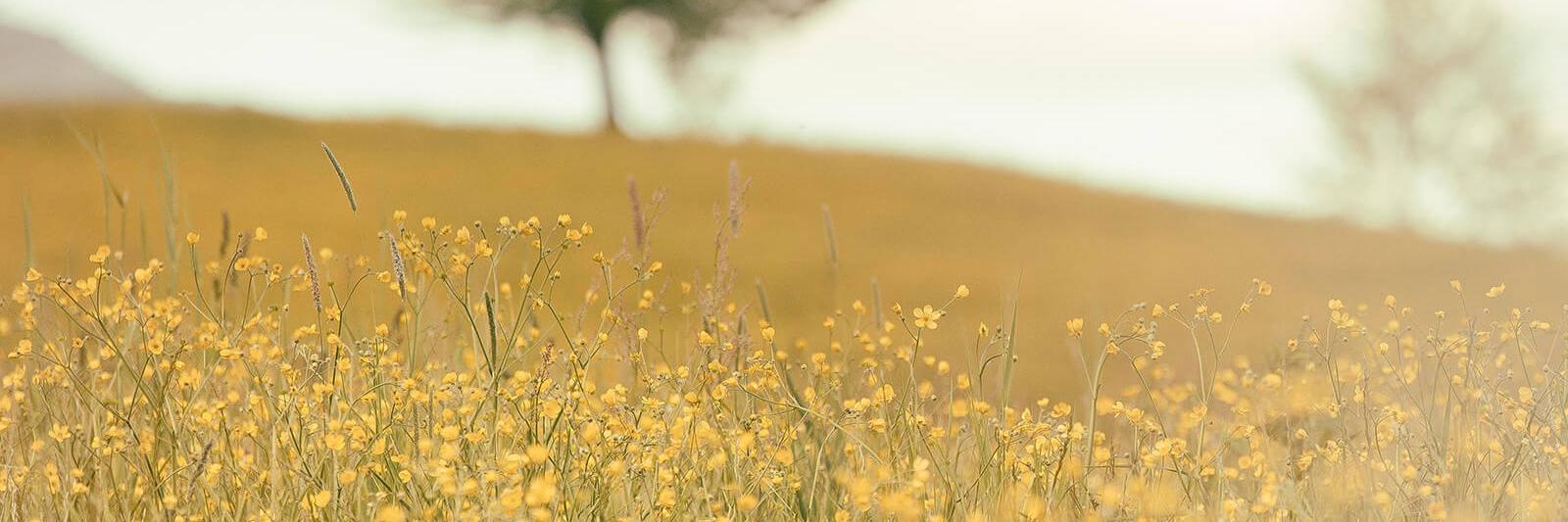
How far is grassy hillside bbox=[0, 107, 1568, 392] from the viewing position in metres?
11.5

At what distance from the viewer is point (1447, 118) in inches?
786

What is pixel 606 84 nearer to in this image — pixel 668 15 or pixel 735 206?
pixel 668 15

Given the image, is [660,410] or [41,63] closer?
[660,410]

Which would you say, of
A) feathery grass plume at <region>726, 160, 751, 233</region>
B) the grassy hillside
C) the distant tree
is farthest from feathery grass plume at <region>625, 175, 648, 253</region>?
the distant tree

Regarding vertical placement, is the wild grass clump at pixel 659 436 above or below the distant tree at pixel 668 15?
below

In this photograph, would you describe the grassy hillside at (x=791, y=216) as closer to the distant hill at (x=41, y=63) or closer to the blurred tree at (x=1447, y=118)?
the blurred tree at (x=1447, y=118)

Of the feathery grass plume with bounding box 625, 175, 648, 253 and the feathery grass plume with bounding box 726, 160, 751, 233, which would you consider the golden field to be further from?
the feathery grass plume with bounding box 625, 175, 648, 253

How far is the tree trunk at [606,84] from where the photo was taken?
69.4 feet

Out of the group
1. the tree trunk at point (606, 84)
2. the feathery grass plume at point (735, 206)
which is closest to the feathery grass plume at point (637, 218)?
the feathery grass plume at point (735, 206)

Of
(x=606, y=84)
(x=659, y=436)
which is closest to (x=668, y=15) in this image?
(x=606, y=84)

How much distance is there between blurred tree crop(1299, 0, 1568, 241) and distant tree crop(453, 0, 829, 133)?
918 cm

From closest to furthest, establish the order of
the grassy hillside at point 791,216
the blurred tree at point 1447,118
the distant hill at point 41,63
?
the grassy hillside at point 791,216 → the blurred tree at point 1447,118 → the distant hill at point 41,63

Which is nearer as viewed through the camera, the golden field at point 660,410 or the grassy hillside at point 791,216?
the golden field at point 660,410

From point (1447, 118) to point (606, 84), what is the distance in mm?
14041
